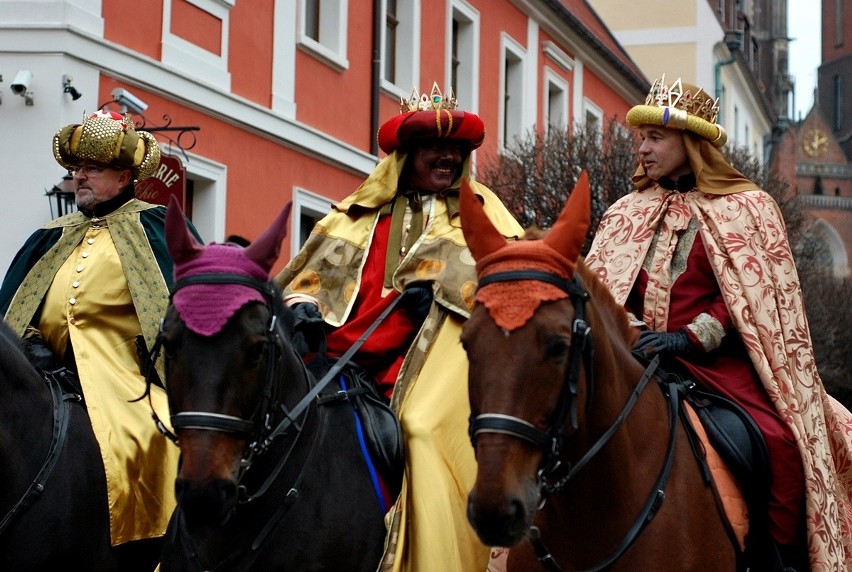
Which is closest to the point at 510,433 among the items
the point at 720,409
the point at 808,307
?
the point at 720,409

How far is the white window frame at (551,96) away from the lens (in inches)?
985

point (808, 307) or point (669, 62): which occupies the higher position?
point (669, 62)

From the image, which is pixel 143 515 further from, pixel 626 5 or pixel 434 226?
pixel 626 5

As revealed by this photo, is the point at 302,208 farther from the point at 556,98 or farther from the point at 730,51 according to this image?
the point at 730,51

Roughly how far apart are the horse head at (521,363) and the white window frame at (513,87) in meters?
18.6

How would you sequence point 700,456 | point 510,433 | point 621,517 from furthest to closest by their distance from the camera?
point 700,456, point 621,517, point 510,433

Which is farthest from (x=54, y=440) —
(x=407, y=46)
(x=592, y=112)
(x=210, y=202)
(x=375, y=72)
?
(x=592, y=112)

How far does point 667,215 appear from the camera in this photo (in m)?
5.96

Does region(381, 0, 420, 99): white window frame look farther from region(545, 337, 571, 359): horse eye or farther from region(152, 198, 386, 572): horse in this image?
region(545, 337, 571, 359): horse eye

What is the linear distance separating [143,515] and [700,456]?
249cm

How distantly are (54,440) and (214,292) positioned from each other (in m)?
1.62

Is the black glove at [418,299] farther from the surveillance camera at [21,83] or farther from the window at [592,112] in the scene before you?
the window at [592,112]

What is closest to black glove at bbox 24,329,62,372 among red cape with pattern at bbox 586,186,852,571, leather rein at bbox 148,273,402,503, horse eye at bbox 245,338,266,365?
leather rein at bbox 148,273,402,503

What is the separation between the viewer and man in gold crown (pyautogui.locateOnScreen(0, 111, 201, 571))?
6047 millimetres
